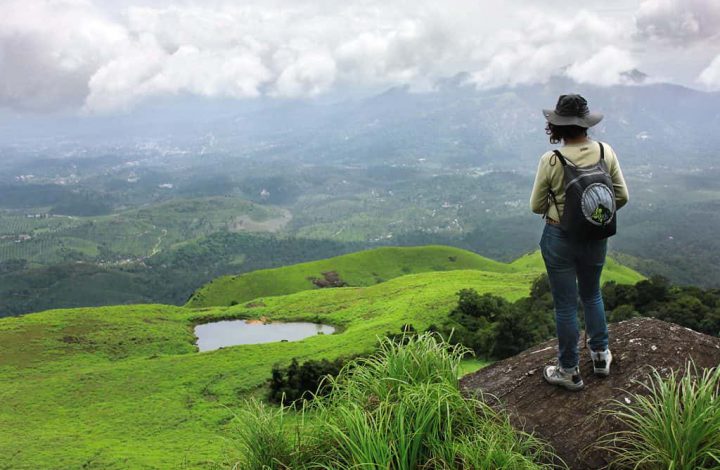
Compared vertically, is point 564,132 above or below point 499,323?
above

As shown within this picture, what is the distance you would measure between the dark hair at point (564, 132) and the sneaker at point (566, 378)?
140 inches

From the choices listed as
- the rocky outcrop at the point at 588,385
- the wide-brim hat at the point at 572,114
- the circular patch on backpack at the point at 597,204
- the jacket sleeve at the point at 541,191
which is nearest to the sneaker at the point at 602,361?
the rocky outcrop at the point at 588,385

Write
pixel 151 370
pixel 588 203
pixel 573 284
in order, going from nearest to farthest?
1. pixel 588 203
2. pixel 573 284
3. pixel 151 370

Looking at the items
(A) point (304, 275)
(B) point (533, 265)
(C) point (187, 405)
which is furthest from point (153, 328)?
(B) point (533, 265)

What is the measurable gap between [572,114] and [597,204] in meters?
1.39

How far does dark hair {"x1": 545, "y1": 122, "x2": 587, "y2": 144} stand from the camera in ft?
22.7

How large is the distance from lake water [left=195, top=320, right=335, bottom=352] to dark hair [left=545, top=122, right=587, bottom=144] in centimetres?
4526

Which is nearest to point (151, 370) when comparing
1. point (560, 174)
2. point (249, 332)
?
point (249, 332)

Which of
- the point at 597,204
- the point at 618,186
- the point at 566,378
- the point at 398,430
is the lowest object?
the point at 566,378

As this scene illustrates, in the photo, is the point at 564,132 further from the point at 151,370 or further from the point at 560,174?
the point at 151,370

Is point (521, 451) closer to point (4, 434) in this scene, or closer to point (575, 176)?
point (575, 176)

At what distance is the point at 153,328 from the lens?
51000 mm

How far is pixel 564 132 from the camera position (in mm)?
7027

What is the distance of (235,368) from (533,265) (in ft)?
293
